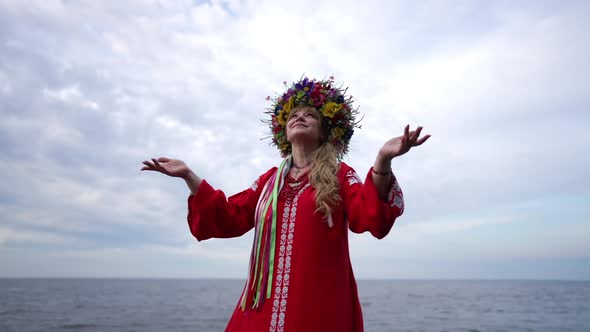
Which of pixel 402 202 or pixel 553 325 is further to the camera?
pixel 553 325

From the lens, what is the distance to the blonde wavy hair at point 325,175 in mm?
2639

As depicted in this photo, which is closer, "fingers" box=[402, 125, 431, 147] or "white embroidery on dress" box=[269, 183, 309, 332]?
"fingers" box=[402, 125, 431, 147]

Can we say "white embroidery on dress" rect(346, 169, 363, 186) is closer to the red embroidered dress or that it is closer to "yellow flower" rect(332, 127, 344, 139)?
the red embroidered dress

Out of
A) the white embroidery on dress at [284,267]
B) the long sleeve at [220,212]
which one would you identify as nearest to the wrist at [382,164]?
the white embroidery on dress at [284,267]

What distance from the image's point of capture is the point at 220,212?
288 centimetres

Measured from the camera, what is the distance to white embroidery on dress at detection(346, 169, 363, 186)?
2727mm

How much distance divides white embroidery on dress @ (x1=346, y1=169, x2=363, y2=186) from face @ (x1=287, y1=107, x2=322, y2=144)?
0.35 metres

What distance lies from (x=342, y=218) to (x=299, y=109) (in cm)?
83

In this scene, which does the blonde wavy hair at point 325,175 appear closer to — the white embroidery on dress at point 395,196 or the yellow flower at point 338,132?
the yellow flower at point 338,132

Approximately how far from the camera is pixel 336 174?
110 inches

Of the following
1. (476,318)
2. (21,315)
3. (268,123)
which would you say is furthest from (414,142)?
(21,315)

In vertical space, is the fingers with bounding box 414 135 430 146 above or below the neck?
below

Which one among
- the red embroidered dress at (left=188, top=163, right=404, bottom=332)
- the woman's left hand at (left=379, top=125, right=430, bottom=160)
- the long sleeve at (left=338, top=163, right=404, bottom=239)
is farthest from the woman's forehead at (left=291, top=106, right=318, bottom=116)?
the woman's left hand at (left=379, top=125, right=430, bottom=160)

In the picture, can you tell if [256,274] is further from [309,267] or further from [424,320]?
[424,320]
